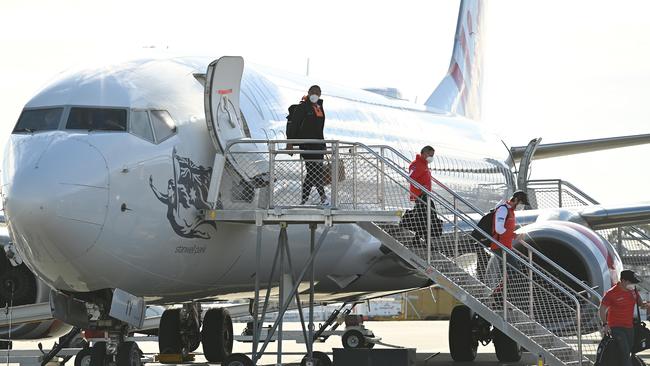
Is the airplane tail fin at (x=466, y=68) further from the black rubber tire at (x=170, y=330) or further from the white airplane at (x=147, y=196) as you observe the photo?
the black rubber tire at (x=170, y=330)

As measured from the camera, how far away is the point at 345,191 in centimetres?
1378

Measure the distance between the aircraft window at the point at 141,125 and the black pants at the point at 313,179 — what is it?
186 cm

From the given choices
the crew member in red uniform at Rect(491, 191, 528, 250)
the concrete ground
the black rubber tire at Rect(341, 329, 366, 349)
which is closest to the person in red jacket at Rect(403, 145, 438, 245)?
the crew member in red uniform at Rect(491, 191, 528, 250)

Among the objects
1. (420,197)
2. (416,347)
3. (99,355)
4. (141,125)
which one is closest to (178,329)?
(420,197)

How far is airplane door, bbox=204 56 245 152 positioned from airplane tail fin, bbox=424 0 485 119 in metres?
14.6

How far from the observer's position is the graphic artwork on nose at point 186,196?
1246 cm

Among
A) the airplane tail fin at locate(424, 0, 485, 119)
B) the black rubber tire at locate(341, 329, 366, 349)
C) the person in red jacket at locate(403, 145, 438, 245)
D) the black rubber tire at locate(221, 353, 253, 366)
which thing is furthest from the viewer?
the airplane tail fin at locate(424, 0, 485, 119)

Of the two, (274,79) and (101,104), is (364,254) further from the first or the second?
(101,104)

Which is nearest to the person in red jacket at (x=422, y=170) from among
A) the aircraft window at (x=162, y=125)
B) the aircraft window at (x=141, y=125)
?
the aircraft window at (x=162, y=125)

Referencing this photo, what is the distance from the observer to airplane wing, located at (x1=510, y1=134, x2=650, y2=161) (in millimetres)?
23422

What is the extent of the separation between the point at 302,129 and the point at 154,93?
1.86 metres

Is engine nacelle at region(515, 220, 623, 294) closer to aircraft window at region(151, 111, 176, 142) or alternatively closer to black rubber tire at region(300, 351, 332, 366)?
black rubber tire at region(300, 351, 332, 366)

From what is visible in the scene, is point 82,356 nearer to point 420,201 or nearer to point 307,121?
point 307,121

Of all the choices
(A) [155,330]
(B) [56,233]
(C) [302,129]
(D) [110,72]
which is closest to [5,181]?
(B) [56,233]
